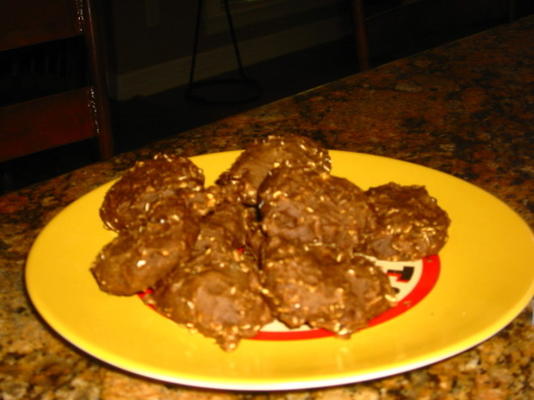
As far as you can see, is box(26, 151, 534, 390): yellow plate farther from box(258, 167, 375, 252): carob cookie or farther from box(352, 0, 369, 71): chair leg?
box(352, 0, 369, 71): chair leg

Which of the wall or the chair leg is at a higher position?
the chair leg

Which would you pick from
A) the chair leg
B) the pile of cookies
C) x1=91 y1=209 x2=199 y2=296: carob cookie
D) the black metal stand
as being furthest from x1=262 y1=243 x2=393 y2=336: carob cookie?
the black metal stand

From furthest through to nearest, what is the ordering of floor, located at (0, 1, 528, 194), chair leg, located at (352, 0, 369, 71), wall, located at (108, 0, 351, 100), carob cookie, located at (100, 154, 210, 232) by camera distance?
wall, located at (108, 0, 351, 100) < floor, located at (0, 1, 528, 194) < chair leg, located at (352, 0, 369, 71) < carob cookie, located at (100, 154, 210, 232)

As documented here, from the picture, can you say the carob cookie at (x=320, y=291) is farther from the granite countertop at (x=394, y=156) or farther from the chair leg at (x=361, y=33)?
the chair leg at (x=361, y=33)

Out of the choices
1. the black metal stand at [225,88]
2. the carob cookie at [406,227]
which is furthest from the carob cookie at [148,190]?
the black metal stand at [225,88]

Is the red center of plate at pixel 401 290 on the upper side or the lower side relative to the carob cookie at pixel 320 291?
lower

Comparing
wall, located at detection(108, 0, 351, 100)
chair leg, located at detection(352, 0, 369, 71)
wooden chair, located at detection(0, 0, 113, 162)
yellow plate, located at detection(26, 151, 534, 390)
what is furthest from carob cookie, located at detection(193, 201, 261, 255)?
wall, located at detection(108, 0, 351, 100)

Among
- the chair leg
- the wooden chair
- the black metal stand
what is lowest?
the black metal stand

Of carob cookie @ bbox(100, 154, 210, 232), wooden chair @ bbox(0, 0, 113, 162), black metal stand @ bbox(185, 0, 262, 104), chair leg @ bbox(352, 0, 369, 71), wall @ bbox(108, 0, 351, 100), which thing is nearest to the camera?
carob cookie @ bbox(100, 154, 210, 232)

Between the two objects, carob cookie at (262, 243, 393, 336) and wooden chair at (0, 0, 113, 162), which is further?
wooden chair at (0, 0, 113, 162)
